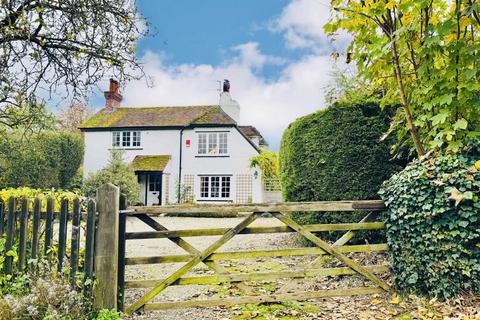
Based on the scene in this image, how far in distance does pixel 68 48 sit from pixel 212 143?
58.1ft

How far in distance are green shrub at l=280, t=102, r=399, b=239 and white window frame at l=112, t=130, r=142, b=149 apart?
18766mm

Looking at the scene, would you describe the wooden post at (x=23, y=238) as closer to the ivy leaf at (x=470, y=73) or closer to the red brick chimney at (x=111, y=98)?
the ivy leaf at (x=470, y=73)

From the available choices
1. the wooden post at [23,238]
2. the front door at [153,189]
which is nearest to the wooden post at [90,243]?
the wooden post at [23,238]

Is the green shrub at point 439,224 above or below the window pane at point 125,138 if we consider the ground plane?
below

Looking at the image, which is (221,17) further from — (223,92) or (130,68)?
(223,92)

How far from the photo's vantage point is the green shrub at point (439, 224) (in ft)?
14.0

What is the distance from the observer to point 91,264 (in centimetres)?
409

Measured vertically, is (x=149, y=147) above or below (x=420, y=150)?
above

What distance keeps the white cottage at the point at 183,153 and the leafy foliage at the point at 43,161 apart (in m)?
1.93

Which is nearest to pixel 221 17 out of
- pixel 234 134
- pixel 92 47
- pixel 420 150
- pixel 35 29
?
pixel 92 47

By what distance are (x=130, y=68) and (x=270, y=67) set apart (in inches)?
331

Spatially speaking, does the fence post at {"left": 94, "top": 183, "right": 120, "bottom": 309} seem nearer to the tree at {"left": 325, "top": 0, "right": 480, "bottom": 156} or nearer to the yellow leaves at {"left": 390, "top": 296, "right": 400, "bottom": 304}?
the yellow leaves at {"left": 390, "top": 296, "right": 400, "bottom": 304}

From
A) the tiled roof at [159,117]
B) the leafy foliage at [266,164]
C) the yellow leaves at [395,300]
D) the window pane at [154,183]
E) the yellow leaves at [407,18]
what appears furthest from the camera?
the window pane at [154,183]

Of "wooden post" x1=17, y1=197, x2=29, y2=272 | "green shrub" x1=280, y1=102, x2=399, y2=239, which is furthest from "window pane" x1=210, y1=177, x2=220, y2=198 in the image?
"wooden post" x1=17, y1=197, x2=29, y2=272
